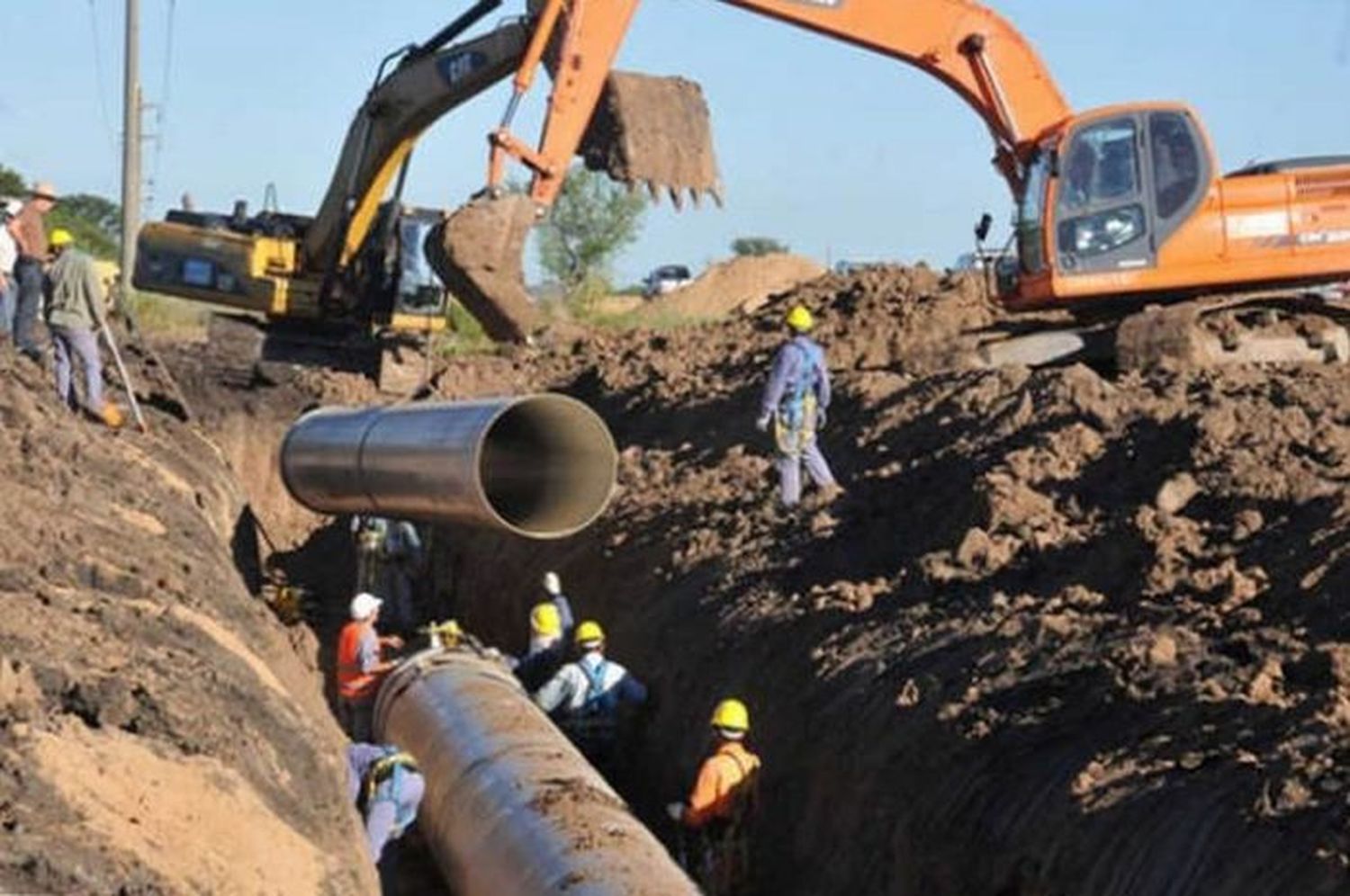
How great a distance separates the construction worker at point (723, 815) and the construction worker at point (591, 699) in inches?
93.0

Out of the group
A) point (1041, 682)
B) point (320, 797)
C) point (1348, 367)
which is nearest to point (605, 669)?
point (1041, 682)

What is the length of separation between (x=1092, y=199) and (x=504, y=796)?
8747 millimetres

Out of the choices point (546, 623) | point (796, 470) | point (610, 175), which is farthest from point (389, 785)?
point (610, 175)

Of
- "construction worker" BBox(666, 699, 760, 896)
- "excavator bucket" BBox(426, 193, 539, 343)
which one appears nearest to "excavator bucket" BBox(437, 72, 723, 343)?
"excavator bucket" BBox(426, 193, 539, 343)

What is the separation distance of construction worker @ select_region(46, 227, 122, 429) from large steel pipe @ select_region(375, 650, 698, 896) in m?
3.91

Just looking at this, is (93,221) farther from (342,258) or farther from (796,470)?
(796,470)

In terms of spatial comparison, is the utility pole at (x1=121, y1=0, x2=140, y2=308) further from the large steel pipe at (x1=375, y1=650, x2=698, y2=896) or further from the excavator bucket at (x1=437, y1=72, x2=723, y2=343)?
the large steel pipe at (x1=375, y1=650, x2=698, y2=896)

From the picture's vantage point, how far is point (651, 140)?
2105 centimetres

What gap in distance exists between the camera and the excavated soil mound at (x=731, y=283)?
4438 centimetres

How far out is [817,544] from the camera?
47.8 ft

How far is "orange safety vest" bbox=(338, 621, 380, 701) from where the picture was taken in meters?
14.4

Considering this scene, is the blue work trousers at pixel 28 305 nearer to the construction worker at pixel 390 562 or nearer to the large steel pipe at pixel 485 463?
the large steel pipe at pixel 485 463

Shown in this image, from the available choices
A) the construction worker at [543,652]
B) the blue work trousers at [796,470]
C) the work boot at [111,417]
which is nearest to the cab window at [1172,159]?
the blue work trousers at [796,470]

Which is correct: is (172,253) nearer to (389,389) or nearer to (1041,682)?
(389,389)
